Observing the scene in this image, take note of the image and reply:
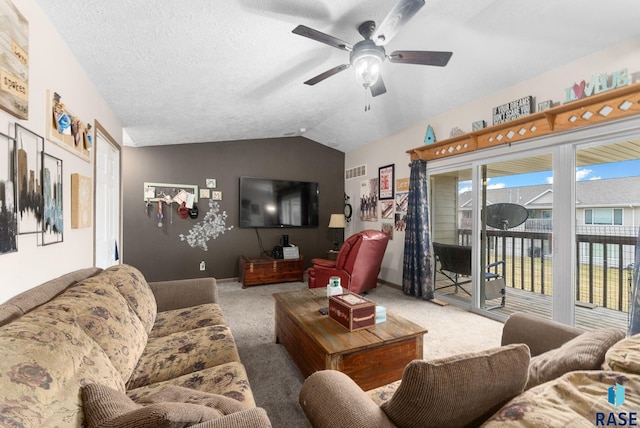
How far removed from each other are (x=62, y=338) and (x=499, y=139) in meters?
3.77

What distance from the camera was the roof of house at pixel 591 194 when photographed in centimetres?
231

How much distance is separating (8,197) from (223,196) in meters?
3.70

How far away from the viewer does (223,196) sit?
487 centimetres

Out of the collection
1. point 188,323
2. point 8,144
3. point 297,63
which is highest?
point 297,63

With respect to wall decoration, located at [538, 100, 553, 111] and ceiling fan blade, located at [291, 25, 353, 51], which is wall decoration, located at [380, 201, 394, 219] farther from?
ceiling fan blade, located at [291, 25, 353, 51]

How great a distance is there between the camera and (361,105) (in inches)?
156

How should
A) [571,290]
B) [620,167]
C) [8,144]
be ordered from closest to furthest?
[8,144], [620,167], [571,290]

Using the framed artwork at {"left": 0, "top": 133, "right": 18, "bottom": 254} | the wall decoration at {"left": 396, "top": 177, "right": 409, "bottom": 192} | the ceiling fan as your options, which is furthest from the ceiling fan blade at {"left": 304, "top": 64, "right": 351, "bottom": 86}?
the wall decoration at {"left": 396, "top": 177, "right": 409, "bottom": 192}

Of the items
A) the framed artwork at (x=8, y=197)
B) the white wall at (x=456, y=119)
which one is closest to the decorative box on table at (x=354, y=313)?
the framed artwork at (x=8, y=197)

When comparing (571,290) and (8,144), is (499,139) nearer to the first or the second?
(571,290)

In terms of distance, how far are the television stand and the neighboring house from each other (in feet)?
11.3

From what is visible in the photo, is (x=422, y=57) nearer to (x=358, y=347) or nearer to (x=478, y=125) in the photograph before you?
(x=478, y=125)

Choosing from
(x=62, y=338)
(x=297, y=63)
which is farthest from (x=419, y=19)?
(x=62, y=338)

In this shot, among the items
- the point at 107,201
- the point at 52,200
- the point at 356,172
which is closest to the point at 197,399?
the point at 52,200
